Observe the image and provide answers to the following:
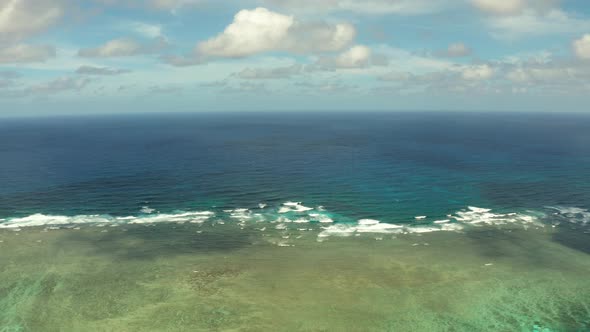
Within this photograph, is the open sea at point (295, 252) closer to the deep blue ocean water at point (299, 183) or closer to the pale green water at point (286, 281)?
the pale green water at point (286, 281)

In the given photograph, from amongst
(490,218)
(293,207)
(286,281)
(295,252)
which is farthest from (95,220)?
(490,218)

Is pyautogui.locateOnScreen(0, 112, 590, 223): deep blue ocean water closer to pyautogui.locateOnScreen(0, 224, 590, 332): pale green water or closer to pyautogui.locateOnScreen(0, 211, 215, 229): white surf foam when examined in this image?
pyautogui.locateOnScreen(0, 211, 215, 229): white surf foam

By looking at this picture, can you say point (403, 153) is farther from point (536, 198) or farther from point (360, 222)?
point (360, 222)

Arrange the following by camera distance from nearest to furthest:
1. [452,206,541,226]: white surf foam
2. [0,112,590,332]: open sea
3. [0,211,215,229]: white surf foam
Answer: [0,112,590,332]: open sea → [0,211,215,229]: white surf foam → [452,206,541,226]: white surf foam

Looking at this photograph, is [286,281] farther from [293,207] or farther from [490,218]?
[490,218]

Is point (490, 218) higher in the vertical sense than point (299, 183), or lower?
lower

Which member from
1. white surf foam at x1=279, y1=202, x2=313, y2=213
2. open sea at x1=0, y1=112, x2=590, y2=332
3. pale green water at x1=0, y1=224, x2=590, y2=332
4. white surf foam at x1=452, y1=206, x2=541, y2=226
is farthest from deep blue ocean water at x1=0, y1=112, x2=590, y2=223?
pale green water at x1=0, y1=224, x2=590, y2=332

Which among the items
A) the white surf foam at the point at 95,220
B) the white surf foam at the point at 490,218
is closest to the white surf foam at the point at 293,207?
the white surf foam at the point at 95,220
